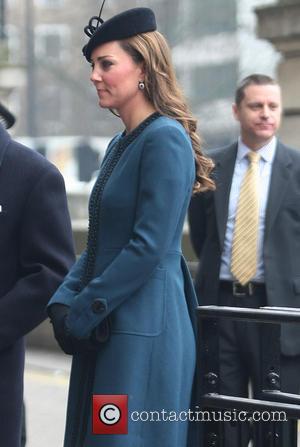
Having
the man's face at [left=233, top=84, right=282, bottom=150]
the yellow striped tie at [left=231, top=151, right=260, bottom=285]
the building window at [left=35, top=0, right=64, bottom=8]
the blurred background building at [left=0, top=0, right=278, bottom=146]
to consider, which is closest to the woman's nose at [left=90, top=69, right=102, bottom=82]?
the yellow striped tie at [left=231, top=151, right=260, bottom=285]

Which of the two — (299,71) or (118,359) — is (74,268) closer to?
(118,359)

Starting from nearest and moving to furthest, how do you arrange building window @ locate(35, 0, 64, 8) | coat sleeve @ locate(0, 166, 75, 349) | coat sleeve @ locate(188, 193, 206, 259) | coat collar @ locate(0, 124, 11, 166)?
coat sleeve @ locate(0, 166, 75, 349)
coat collar @ locate(0, 124, 11, 166)
coat sleeve @ locate(188, 193, 206, 259)
building window @ locate(35, 0, 64, 8)

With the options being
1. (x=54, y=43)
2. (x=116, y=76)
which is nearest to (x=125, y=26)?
(x=116, y=76)

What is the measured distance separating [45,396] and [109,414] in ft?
16.1

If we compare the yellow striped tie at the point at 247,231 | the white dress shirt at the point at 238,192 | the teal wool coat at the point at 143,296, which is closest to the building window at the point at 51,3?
the white dress shirt at the point at 238,192

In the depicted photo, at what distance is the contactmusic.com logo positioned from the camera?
338 centimetres

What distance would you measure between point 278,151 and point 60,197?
1934 mm

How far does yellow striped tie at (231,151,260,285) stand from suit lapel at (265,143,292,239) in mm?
58

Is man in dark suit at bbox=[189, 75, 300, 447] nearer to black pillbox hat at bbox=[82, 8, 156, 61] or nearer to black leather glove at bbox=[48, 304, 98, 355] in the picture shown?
black leather glove at bbox=[48, 304, 98, 355]

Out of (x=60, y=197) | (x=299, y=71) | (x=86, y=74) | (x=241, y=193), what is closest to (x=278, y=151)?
(x=241, y=193)

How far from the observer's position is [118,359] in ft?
11.1

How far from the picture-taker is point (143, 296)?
3395 millimetres

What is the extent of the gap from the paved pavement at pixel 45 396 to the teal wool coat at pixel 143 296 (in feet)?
11.0

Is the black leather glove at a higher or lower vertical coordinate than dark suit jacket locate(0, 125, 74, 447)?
lower
